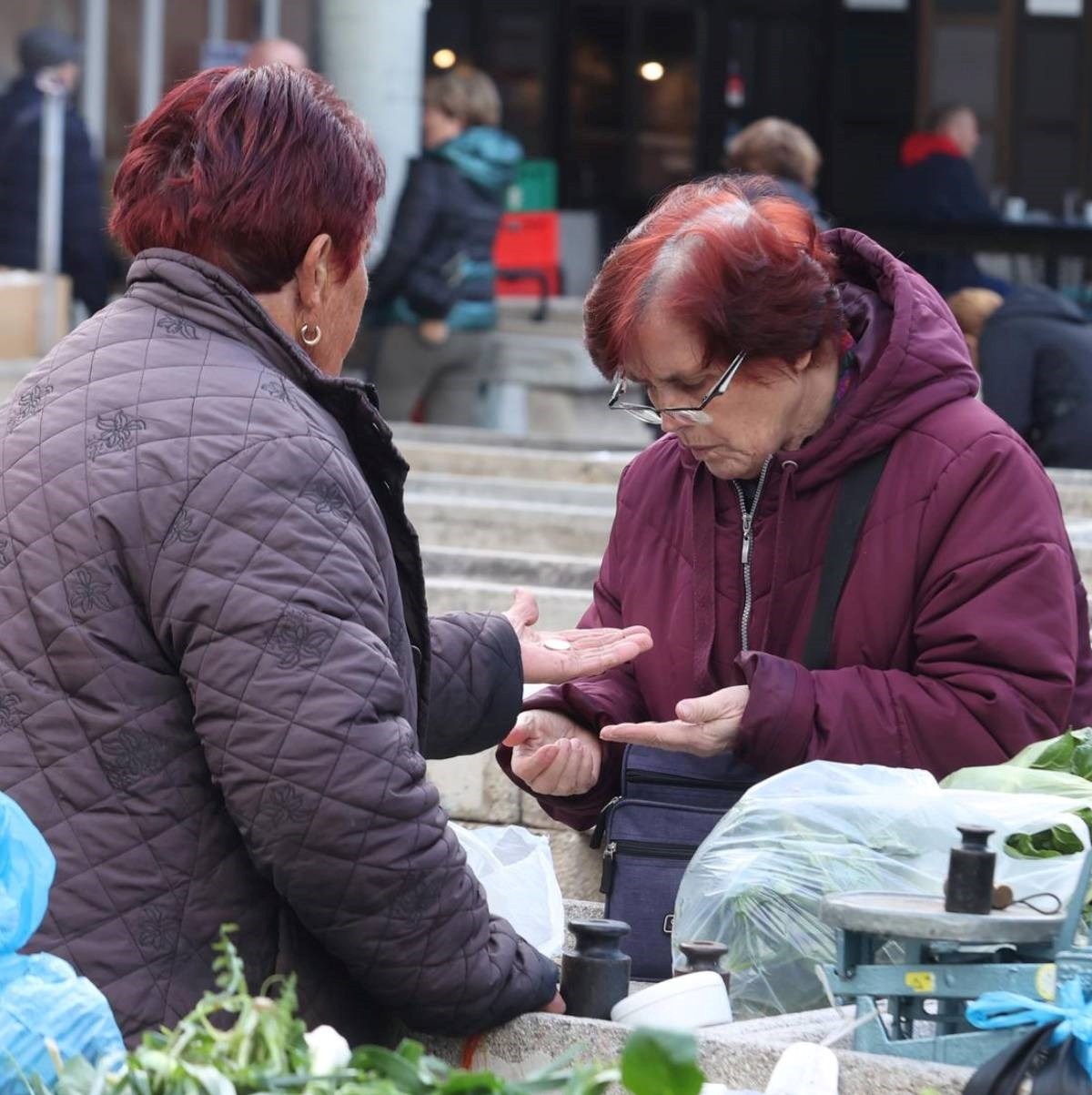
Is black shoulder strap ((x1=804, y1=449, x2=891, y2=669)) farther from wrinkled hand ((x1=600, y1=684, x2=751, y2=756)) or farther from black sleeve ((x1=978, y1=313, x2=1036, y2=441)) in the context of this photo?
black sleeve ((x1=978, y1=313, x2=1036, y2=441))

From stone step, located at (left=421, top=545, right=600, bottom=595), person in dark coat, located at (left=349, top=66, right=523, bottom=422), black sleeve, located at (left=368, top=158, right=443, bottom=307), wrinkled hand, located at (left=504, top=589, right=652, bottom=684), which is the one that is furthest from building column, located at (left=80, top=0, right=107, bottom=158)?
wrinkled hand, located at (left=504, top=589, right=652, bottom=684)

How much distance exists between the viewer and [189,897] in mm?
2314

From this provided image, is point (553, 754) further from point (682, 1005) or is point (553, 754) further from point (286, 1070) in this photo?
point (286, 1070)

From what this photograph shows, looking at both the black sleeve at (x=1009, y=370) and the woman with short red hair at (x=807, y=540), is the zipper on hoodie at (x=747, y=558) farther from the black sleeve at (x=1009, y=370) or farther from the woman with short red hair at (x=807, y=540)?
the black sleeve at (x=1009, y=370)

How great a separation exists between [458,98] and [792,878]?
6588 mm

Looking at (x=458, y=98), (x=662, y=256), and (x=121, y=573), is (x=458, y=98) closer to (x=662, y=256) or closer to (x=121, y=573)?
(x=662, y=256)

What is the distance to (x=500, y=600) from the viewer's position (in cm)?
475

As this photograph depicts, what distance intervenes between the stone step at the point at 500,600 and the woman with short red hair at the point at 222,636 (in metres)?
2.20

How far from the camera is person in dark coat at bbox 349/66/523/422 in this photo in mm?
8797

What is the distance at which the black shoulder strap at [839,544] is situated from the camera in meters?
3.06

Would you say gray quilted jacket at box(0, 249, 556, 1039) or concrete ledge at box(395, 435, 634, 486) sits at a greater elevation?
gray quilted jacket at box(0, 249, 556, 1039)

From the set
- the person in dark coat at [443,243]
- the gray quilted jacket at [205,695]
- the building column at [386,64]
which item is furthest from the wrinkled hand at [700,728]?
the building column at [386,64]

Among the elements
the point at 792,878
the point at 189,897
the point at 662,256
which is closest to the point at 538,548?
the point at 662,256

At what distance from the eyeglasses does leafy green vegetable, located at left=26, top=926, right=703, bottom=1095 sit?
4.44 ft
